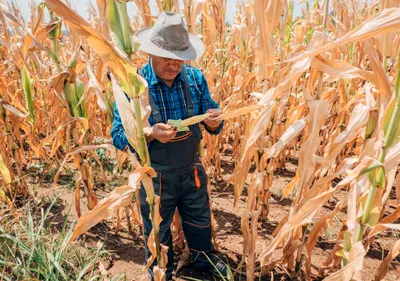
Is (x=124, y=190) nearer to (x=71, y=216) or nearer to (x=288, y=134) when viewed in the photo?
(x=288, y=134)

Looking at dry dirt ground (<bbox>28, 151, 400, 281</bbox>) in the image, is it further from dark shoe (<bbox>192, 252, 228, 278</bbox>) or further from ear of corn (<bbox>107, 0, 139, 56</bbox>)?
ear of corn (<bbox>107, 0, 139, 56</bbox>)

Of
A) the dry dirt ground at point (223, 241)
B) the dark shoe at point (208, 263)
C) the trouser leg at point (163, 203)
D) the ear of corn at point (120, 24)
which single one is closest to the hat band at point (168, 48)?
the ear of corn at point (120, 24)

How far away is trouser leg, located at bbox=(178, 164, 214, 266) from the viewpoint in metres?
1.91

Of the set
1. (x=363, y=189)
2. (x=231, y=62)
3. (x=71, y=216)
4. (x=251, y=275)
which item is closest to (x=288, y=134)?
(x=363, y=189)

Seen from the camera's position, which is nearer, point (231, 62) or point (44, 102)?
point (44, 102)

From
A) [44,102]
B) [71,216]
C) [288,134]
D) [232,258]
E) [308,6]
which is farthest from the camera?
[308,6]

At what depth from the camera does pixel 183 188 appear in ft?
6.14

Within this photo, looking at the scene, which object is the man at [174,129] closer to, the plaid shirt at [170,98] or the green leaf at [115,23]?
the plaid shirt at [170,98]

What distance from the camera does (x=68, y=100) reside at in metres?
2.08

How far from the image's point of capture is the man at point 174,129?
1521 millimetres

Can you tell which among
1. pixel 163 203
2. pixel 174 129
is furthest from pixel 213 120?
pixel 163 203

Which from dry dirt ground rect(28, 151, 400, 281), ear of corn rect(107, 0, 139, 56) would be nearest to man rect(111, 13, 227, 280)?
dry dirt ground rect(28, 151, 400, 281)

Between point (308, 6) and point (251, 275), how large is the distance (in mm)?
3985

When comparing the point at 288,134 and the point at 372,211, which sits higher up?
the point at 288,134
